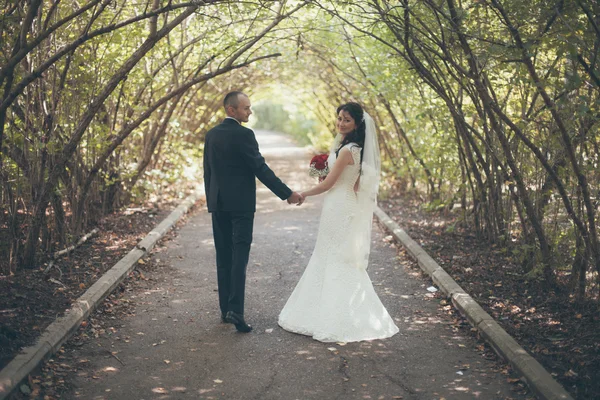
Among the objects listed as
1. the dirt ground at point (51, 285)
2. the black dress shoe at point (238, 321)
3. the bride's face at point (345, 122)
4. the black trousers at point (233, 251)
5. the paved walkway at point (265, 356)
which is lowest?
the paved walkway at point (265, 356)

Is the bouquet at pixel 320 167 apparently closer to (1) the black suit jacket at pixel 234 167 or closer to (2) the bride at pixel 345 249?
(2) the bride at pixel 345 249

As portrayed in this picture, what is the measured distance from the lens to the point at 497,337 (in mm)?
5371

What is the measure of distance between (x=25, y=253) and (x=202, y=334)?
2788 millimetres

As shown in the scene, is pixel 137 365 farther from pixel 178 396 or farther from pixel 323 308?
pixel 323 308

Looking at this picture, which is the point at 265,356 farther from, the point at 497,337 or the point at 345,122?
the point at 345,122

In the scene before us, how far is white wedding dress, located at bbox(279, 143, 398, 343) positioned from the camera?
227 inches

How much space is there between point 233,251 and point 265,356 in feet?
3.60

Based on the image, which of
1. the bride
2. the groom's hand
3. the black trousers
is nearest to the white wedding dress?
the bride

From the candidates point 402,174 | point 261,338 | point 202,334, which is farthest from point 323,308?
point 402,174

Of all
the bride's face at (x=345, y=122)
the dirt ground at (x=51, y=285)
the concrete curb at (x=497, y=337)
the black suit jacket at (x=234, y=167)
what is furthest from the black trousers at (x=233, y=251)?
the concrete curb at (x=497, y=337)

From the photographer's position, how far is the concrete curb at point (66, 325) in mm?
4411

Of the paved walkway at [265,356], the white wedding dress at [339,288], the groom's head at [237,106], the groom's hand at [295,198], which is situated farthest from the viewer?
the groom's hand at [295,198]

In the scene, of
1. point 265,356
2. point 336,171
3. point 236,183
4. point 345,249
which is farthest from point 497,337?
point 236,183

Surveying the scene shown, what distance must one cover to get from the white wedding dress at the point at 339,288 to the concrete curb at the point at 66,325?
180 cm
